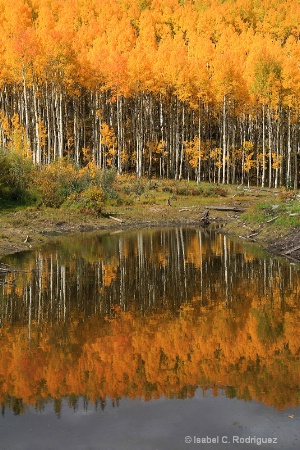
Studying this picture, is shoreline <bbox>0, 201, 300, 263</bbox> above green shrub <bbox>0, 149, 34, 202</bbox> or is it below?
below

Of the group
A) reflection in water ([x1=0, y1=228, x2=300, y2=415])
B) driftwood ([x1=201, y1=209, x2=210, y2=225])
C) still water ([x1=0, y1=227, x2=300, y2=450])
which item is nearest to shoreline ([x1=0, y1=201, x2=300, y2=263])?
driftwood ([x1=201, y1=209, x2=210, y2=225])

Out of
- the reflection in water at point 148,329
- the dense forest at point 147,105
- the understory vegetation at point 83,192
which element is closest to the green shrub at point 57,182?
the understory vegetation at point 83,192

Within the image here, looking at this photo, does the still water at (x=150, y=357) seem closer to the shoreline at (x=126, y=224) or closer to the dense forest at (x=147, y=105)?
the shoreline at (x=126, y=224)

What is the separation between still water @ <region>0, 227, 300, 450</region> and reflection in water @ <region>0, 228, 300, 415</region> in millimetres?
40

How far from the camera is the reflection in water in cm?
1153

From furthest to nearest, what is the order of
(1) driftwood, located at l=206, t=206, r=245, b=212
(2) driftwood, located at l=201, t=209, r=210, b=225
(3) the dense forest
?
1. (3) the dense forest
2. (1) driftwood, located at l=206, t=206, r=245, b=212
3. (2) driftwood, located at l=201, t=209, r=210, b=225

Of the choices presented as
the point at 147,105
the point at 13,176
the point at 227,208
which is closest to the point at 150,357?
the point at 13,176

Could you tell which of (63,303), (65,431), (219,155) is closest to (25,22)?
(219,155)

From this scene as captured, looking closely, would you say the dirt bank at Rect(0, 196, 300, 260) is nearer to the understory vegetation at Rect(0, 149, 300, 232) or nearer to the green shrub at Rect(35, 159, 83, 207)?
the understory vegetation at Rect(0, 149, 300, 232)

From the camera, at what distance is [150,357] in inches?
518

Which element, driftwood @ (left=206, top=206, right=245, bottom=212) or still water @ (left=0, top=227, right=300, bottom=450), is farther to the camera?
driftwood @ (left=206, top=206, right=245, bottom=212)

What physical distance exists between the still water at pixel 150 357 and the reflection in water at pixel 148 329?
0.04 metres

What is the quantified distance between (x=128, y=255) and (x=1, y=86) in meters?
43.0

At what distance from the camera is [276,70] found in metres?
60.2
